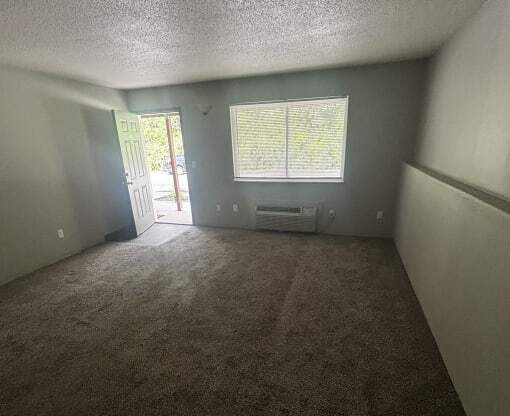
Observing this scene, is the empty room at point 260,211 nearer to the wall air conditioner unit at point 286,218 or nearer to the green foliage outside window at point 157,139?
the wall air conditioner unit at point 286,218

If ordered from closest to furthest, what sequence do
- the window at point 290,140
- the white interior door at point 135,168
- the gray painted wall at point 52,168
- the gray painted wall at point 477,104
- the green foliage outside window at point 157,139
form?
the gray painted wall at point 477,104, the gray painted wall at point 52,168, the window at point 290,140, the white interior door at point 135,168, the green foliage outside window at point 157,139

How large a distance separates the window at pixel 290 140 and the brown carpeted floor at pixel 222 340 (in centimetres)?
139

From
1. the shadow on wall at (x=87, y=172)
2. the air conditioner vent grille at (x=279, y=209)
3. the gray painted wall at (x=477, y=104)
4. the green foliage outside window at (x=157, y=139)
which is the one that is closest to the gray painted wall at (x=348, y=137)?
the air conditioner vent grille at (x=279, y=209)

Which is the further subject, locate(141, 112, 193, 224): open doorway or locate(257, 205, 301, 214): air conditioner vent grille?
locate(141, 112, 193, 224): open doorway

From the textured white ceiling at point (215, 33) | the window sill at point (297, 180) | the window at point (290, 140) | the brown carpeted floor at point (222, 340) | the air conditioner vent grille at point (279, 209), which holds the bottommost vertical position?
the brown carpeted floor at point (222, 340)

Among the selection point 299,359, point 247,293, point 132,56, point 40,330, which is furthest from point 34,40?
point 299,359

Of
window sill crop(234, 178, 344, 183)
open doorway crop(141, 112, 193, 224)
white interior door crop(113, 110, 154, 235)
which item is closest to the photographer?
window sill crop(234, 178, 344, 183)

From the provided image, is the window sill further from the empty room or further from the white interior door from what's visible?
the white interior door

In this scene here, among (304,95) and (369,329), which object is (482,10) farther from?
(369,329)

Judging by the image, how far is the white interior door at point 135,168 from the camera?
3771 mm

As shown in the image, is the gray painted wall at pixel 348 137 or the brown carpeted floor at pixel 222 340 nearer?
the brown carpeted floor at pixel 222 340

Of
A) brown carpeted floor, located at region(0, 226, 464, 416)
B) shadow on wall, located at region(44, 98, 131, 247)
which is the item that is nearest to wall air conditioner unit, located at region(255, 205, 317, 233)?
brown carpeted floor, located at region(0, 226, 464, 416)

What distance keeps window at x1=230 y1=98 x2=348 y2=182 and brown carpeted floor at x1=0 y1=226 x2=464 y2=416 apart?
4.55ft

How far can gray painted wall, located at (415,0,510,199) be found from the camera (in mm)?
1387
